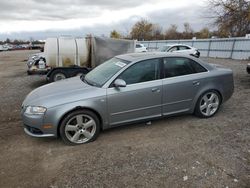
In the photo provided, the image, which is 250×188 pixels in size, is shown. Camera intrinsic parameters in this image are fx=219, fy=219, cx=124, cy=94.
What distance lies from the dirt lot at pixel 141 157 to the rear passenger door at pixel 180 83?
16.7 inches

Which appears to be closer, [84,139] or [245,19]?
[84,139]

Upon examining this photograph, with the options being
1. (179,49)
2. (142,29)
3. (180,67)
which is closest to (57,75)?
(180,67)

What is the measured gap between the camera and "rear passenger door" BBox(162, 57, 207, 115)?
4426 mm

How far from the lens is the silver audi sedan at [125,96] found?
3748mm

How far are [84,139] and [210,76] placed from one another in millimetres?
2994

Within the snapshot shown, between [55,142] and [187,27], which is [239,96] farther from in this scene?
[187,27]

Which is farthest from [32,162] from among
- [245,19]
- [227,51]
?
[227,51]

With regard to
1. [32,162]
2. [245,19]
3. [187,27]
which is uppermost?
[187,27]

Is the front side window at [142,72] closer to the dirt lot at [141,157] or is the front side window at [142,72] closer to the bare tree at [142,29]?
the dirt lot at [141,157]

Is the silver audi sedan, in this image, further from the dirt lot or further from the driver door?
the dirt lot

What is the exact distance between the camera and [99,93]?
3.90 meters

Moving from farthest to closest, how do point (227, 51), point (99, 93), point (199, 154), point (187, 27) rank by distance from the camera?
point (187, 27) < point (227, 51) < point (99, 93) < point (199, 154)

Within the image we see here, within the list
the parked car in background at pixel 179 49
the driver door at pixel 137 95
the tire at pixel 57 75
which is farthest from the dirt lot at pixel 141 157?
the parked car in background at pixel 179 49

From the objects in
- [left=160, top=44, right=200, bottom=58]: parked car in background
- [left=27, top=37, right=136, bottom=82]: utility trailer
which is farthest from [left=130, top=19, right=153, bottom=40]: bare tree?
[left=27, top=37, right=136, bottom=82]: utility trailer
